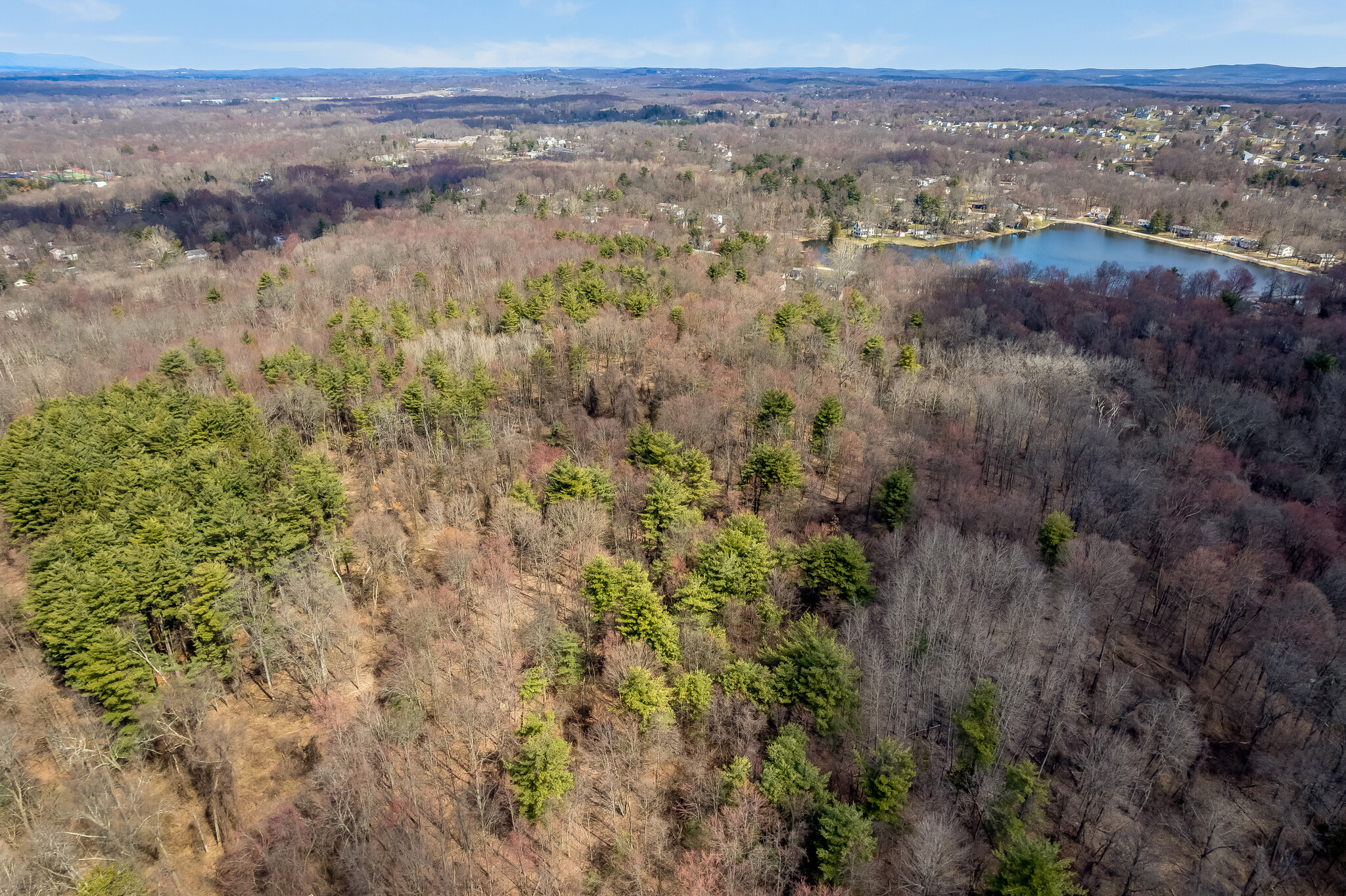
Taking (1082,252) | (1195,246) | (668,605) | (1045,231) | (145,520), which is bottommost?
(668,605)

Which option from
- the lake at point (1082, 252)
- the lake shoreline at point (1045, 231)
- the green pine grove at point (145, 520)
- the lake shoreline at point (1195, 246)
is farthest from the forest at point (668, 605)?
the lake shoreline at point (1045, 231)

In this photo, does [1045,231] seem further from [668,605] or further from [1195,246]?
[668,605]

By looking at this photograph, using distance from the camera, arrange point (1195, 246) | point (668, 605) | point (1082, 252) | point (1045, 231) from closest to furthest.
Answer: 1. point (668, 605)
2. point (1082, 252)
3. point (1195, 246)
4. point (1045, 231)

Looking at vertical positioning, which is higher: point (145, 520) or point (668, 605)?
point (145, 520)

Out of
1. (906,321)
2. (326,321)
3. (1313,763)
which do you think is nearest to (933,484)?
(1313,763)

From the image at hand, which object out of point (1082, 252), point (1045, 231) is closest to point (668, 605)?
point (1082, 252)

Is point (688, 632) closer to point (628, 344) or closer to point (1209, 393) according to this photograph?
point (628, 344)
